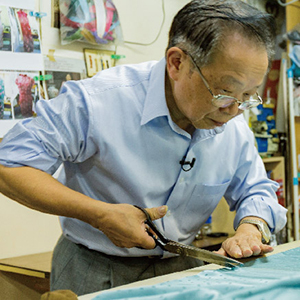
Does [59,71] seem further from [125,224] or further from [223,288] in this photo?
[223,288]

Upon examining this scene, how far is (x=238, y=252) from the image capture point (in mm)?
1134

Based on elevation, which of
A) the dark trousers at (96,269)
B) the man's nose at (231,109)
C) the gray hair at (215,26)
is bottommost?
the dark trousers at (96,269)

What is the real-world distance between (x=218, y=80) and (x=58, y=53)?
1.37 meters

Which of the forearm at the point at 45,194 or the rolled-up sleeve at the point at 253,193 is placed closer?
the forearm at the point at 45,194

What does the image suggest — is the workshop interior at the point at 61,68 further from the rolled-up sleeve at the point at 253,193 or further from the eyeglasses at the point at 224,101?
the eyeglasses at the point at 224,101

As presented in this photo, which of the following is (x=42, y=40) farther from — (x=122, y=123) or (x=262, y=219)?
(x=262, y=219)

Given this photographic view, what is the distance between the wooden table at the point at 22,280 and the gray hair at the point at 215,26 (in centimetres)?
113

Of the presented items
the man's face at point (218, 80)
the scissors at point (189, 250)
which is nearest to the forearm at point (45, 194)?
the scissors at point (189, 250)

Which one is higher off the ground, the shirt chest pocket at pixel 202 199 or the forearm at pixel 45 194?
the forearm at pixel 45 194

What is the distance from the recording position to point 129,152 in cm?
124

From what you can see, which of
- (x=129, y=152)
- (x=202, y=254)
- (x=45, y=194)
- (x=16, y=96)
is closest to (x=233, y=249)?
(x=202, y=254)

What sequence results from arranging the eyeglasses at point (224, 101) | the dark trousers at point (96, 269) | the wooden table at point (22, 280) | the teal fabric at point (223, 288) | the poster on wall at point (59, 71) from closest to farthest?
1. the teal fabric at point (223, 288)
2. the eyeglasses at point (224, 101)
3. the dark trousers at point (96, 269)
4. the wooden table at point (22, 280)
5. the poster on wall at point (59, 71)

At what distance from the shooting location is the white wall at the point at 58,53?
2080 mm

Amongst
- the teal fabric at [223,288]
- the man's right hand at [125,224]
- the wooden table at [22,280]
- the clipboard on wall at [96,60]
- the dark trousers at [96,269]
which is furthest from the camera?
the clipboard on wall at [96,60]
